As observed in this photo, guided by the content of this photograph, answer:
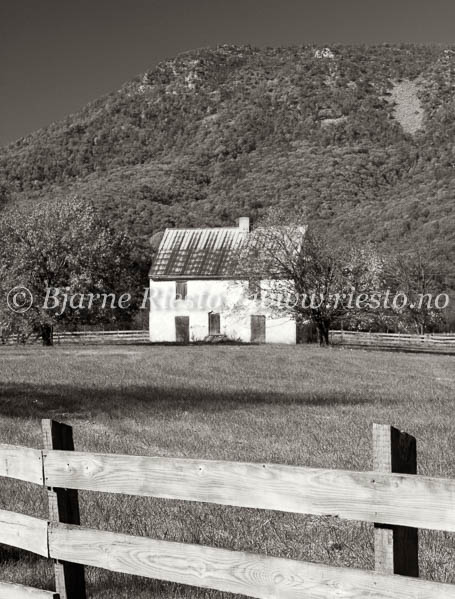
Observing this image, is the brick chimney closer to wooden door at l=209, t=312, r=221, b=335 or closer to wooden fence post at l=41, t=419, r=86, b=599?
wooden door at l=209, t=312, r=221, b=335

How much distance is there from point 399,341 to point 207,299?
43.9 feet

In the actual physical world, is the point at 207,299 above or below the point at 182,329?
above

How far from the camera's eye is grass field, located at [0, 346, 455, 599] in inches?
262

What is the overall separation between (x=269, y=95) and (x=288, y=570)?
151 metres

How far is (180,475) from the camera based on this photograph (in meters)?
4.41

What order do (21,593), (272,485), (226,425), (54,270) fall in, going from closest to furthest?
(272,485)
(21,593)
(226,425)
(54,270)


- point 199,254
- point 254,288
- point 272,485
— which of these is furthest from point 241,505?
point 199,254

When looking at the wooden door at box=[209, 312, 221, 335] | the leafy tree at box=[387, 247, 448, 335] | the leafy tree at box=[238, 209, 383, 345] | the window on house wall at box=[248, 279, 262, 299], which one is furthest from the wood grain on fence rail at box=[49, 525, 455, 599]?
the leafy tree at box=[387, 247, 448, 335]

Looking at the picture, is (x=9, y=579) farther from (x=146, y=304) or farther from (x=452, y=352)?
(x=146, y=304)

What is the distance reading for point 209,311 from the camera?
56781 mm

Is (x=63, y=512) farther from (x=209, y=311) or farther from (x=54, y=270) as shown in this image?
(x=209, y=311)

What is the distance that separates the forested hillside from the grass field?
150 ft

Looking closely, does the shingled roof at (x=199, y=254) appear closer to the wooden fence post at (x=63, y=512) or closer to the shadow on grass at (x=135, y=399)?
the shadow on grass at (x=135, y=399)

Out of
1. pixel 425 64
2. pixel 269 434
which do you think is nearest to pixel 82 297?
pixel 269 434
